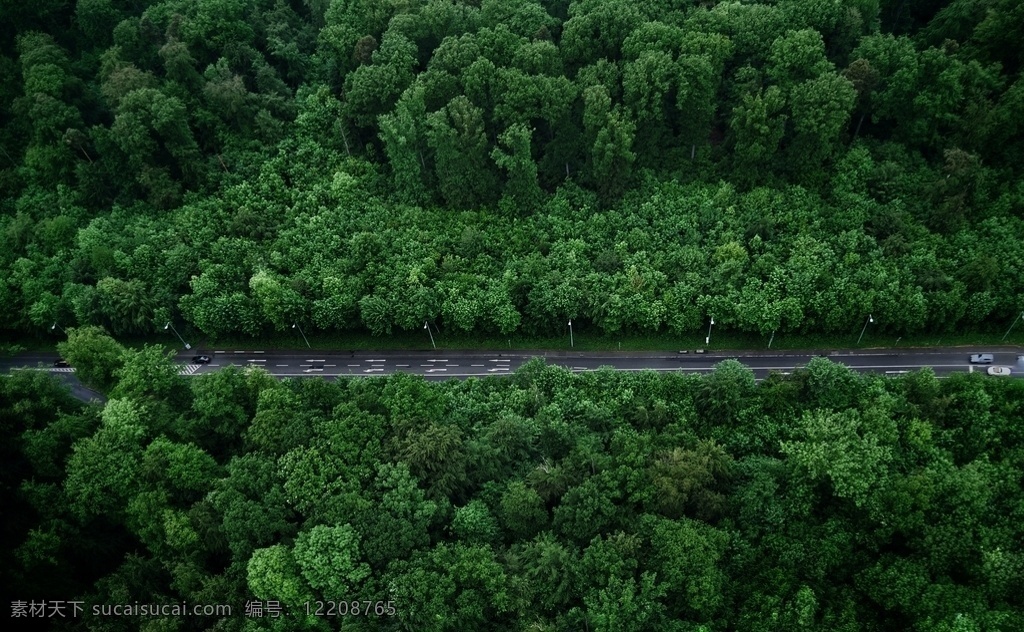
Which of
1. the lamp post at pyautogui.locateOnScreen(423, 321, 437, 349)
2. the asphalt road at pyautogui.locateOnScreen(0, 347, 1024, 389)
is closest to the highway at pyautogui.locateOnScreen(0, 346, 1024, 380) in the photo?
the asphalt road at pyautogui.locateOnScreen(0, 347, 1024, 389)

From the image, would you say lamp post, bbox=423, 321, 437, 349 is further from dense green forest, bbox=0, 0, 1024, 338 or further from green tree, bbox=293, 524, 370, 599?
green tree, bbox=293, 524, 370, 599

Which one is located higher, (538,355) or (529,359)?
(538,355)

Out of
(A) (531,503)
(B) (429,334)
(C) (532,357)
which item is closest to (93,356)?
(B) (429,334)

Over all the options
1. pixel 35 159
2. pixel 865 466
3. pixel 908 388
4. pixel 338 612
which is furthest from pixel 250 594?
pixel 35 159

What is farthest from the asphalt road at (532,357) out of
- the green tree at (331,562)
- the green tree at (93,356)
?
the green tree at (331,562)

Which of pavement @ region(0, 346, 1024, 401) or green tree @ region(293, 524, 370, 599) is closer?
green tree @ region(293, 524, 370, 599)

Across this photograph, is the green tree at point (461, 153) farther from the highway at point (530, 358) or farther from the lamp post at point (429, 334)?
the highway at point (530, 358)

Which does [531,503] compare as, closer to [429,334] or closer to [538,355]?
[538,355]
